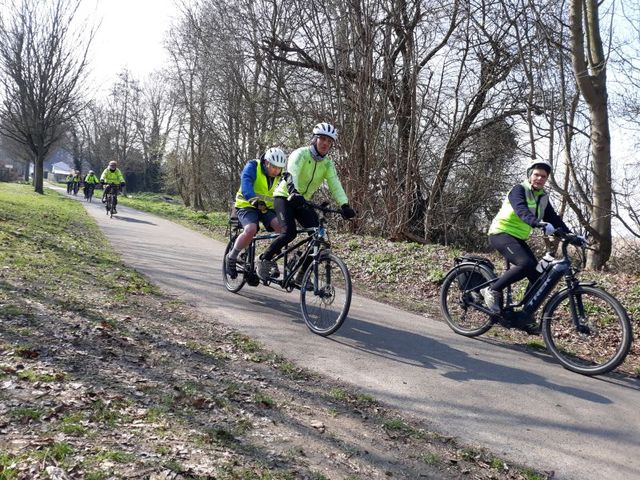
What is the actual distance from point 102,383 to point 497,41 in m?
13.2

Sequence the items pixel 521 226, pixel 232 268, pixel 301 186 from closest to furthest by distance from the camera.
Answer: pixel 521 226
pixel 301 186
pixel 232 268

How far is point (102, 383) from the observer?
12.3 feet

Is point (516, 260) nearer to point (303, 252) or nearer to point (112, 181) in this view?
point (303, 252)

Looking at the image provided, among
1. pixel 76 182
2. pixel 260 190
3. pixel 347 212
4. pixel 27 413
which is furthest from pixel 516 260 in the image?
pixel 76 182

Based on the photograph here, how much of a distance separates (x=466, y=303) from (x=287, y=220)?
2407 mm

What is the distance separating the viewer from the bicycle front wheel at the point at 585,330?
17.0 ft

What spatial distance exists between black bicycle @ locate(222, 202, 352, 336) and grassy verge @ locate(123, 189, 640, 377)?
2143mm

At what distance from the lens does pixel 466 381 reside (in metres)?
4.75

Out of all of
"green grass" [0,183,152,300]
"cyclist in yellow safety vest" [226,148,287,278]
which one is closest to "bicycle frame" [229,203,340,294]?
"cyclist in yellow safety vest" [226,148,287,278]

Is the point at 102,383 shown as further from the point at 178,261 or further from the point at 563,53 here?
the point at 563,53

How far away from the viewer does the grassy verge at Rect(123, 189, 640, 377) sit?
271 inches

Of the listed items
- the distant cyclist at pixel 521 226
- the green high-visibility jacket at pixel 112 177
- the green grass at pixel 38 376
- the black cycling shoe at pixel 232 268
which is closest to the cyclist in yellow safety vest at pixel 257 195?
the black cycling shoe at pixel 232 268

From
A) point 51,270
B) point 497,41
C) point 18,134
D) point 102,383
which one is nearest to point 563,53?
point 497,41

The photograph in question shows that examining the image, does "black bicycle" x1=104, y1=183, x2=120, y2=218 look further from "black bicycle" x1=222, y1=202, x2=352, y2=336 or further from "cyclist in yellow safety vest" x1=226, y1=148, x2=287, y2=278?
"black bicycle" x1=222, y1=202, x2=352, y2=336
